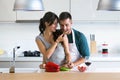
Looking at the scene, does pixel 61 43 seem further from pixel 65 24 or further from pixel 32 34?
pixel 32 34

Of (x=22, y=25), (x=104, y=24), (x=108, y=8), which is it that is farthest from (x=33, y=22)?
(x=108, y=8)

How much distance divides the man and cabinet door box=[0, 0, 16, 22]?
1253mm

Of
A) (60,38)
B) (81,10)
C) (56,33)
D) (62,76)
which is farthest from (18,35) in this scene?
(62,76)

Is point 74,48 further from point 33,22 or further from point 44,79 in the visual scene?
point 33,22

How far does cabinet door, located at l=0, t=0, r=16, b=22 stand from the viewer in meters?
4.00

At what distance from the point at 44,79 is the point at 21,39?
2240 mm

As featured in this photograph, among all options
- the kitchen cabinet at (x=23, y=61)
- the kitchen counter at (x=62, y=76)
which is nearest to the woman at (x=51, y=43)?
the kitchen counter at (x=62, y=76)

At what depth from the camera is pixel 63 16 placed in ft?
9.51

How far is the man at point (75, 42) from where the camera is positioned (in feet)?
9.55

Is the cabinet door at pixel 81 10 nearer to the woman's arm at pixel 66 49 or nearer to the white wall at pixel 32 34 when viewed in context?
the white wall at pixel 32 34

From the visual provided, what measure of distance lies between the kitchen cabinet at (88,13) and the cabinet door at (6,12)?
847 millimetres

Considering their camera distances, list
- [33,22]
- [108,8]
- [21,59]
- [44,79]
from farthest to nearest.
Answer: [33,22], [21,59], [108,8], [44,79]

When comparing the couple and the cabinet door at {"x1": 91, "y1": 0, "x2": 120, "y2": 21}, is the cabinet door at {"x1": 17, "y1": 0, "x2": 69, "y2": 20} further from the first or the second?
the couple

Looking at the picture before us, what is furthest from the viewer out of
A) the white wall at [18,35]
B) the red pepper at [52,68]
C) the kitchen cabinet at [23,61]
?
the white wall at [18,35]
